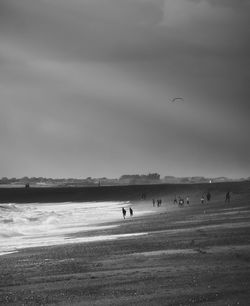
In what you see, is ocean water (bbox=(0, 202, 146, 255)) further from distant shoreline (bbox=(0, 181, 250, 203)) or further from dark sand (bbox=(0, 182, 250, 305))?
distant shoreline (bbox=(0, 181, 250, 203))

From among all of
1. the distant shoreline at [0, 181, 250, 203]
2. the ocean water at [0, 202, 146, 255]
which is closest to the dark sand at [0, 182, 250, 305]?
the ocean water at [0, 202, 146, 255]

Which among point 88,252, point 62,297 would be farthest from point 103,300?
point 88,252

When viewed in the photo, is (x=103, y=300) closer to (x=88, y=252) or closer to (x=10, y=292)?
(x=10, y=292)

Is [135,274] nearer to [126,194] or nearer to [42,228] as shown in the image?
[42,228]

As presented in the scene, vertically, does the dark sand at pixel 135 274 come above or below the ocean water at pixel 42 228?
above

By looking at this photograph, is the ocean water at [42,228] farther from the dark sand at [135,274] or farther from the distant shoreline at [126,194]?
the distant shoreline at [126,194]

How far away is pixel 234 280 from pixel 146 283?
6.94 ft

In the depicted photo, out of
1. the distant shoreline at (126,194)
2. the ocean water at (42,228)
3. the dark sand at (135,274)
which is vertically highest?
the distant shoreline at (126,194)

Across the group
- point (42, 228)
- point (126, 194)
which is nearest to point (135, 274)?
point (42, 228)

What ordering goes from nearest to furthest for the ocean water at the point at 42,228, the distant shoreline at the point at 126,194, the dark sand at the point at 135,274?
the dark sand at the point at 135,274, the ocean water at the point at 42,228, the distant shoreline at the point at 126,194

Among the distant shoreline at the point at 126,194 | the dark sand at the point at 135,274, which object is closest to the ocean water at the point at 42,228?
the dark sand at the point at 135,274

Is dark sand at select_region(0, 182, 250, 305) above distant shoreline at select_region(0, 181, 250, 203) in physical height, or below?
below

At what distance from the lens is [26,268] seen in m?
15.1

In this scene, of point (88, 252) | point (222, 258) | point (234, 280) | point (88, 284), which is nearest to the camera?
point (234, 280)
